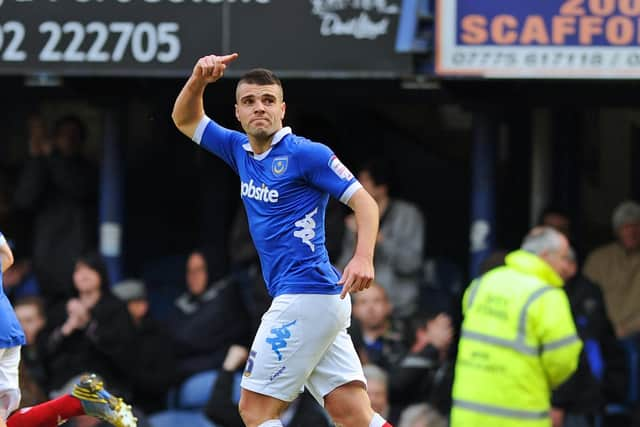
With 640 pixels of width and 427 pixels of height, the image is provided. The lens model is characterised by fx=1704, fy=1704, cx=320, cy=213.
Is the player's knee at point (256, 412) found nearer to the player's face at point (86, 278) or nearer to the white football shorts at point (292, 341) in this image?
the white football shorts at point (292, 341)

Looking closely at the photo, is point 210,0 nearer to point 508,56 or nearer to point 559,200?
point 508,56

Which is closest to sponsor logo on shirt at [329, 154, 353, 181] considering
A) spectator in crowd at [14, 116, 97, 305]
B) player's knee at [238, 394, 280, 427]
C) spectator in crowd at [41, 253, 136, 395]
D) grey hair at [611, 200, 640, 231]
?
player's knee at [238, 394, 280, 427]

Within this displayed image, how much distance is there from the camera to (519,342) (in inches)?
348

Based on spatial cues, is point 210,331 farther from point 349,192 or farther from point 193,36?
A: point 349,192

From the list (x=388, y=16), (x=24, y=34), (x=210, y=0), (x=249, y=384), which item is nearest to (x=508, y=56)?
(x=388, y=16)

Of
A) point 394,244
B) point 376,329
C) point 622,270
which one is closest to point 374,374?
point 376,329

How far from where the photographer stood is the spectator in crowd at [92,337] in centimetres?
1064

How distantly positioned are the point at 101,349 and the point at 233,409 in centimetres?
94

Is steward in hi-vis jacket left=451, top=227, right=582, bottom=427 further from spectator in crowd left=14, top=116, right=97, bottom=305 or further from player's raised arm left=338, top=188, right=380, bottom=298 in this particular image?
spectator in crowd left=14, top=116, right=97, bottom=305

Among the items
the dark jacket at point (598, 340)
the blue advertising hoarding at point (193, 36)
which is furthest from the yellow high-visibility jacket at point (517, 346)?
the blue advertising hoarding at point (193, 36)

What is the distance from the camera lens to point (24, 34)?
10.7 m

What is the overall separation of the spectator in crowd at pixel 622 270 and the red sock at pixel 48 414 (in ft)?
13.9

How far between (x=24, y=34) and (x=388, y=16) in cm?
229

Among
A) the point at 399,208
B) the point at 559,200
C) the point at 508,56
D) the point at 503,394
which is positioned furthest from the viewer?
the point at 559,200
